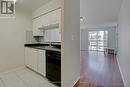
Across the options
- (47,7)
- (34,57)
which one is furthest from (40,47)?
(47,7)

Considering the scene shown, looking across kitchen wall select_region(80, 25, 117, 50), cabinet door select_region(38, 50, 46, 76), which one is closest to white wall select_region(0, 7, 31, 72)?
cabinet door select_region(38, 50, 46, 76)

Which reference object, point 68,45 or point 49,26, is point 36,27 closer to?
point 49,26

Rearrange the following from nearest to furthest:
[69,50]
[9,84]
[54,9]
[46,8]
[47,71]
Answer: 1. [69,50]
2. [9,84]
3. [47,71]
4. [54,9]
5. [46,8]

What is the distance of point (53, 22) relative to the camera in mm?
3621

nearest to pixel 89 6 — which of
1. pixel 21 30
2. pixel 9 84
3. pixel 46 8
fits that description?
pixel 46 8

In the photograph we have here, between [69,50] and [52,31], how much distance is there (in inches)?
70.3

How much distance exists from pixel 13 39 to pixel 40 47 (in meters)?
1.23

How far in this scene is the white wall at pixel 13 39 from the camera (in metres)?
4.13

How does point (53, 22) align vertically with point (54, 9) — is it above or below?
below

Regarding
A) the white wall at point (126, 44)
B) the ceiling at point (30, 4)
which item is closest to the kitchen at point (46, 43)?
the ceiling at point (30, 4)

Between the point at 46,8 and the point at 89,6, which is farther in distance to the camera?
the point at 89,6

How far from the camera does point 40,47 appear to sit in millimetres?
3895

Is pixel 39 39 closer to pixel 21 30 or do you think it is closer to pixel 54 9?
pixel 21 30

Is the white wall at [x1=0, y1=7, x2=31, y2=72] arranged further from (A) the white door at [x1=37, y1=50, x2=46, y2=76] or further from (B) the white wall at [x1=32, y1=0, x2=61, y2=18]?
(A) the white door at [x1=37, y1=50, x2=46, y2=76]
